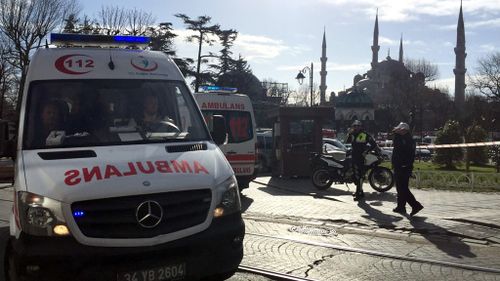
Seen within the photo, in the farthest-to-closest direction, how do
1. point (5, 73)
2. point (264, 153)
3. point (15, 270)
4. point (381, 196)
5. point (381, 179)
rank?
point (5, 73)
point (264, 153)
point (381, 179)
point (381, 196)
point (15, 270)

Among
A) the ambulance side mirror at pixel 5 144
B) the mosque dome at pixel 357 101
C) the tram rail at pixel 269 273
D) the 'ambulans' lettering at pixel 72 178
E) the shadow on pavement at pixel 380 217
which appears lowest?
the shadow on pavement at pixel 380 217

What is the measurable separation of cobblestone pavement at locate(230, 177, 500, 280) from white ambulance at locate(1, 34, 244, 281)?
2074 millimetres

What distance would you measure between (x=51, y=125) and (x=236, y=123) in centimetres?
899

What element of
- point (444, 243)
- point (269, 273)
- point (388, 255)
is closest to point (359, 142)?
point (444, 243)

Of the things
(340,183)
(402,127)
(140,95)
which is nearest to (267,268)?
(140,95)

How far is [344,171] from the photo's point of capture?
14.9m

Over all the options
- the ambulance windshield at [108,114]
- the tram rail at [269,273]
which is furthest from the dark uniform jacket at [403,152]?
the ambulance windshield at [108,114]

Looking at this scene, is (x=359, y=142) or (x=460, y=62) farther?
(x=460, y=62)

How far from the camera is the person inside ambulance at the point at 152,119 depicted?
17.7 ft

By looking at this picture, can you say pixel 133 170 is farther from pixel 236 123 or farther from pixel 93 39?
pixel 236 123

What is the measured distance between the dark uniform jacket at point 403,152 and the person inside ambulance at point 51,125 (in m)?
6.97

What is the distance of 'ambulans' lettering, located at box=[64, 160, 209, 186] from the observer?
4.13 m

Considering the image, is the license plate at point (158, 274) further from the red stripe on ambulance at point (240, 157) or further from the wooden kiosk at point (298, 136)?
the wooden kiosk at point (298, 136)

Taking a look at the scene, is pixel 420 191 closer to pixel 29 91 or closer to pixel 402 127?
pixel 402 127
